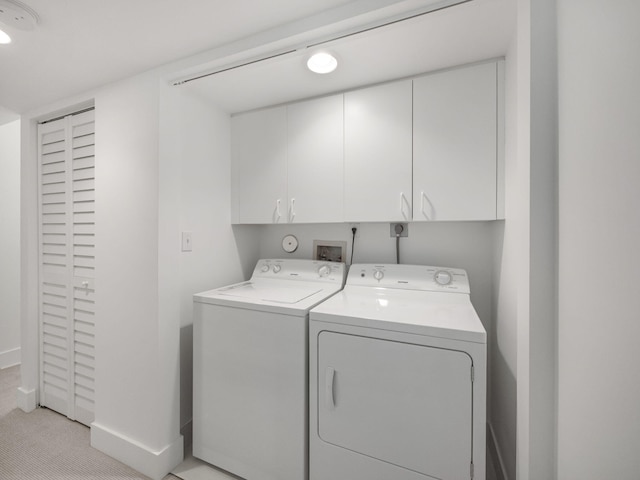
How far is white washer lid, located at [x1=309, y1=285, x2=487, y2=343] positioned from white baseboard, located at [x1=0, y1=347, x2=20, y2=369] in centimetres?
355

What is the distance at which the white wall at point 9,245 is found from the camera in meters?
2.79

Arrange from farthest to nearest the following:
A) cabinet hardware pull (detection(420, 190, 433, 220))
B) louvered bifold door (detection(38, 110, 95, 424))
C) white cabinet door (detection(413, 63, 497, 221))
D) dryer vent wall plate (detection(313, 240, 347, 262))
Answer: dryer vent wall plate (detection(313, 240, 347, 262)) → louvered bifold door (detection(38, 110, 95, 424)) → cabinet hardware pull (detection(420, 190, 433, 220)) → white cabinet door (detection(413, 63, 497, 221))

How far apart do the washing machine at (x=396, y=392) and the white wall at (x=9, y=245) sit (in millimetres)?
3489

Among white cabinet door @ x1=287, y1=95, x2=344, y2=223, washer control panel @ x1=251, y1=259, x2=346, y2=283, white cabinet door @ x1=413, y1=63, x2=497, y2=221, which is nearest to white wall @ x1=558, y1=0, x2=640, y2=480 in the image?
white cabinet door @ x1=413, y1=63, x2=497, y2=221

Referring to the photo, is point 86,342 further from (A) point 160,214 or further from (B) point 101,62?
(B) point 101,62

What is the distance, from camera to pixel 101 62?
4.98 ft

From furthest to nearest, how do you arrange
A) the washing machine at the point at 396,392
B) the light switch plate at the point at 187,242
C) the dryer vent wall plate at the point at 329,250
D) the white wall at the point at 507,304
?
the dryer vent wall plate at the point at 329,250, the light switch plate at the point at 187,242, the white wall at the point at 507,304, the washing machine at the point at 396,392

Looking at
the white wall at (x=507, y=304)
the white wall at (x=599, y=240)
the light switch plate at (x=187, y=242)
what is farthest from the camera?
the light switch plate at (x=187, y=242)

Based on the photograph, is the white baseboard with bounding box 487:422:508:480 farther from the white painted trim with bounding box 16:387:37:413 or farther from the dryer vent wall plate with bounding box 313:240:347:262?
the white painted trim with bounding box 16:387:37:413

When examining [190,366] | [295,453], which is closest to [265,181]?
[190,366]

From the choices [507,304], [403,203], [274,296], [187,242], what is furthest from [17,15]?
[507,304]

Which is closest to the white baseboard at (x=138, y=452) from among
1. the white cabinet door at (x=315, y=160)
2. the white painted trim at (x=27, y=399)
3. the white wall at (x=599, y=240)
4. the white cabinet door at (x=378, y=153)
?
the white painted trim at (x=27, y=399)

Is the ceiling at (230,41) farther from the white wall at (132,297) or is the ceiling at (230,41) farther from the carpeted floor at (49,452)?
the carpeted floor at (49,452)

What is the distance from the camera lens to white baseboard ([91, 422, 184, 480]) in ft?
5.03
